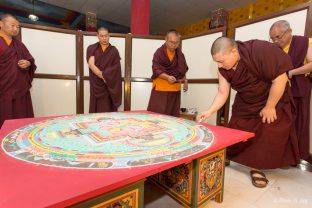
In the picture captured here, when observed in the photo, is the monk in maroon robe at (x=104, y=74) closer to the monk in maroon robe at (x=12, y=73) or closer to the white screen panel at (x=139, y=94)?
the white screen panel at (x=139, y=94)

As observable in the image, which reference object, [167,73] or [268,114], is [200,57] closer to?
[167,73]

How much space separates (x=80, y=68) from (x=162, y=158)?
9.57 feet

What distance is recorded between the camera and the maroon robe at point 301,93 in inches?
72.7

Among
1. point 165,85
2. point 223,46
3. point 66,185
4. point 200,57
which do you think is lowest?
point 66,185

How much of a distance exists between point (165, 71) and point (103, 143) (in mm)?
1841

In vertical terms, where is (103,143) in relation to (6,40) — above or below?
below

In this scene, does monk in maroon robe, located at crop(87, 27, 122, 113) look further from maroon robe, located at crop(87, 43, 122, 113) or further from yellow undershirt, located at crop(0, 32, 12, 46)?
yellow undershirt, located at crop(0, 32, 12, 46)

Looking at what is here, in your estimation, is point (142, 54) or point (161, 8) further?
point (161, 8)

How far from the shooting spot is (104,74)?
9.68 feet

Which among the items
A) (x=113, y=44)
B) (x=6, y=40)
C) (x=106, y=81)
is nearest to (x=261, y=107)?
(x=106, y=81)

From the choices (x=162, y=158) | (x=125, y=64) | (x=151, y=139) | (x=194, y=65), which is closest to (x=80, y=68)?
(x=125, y=64)

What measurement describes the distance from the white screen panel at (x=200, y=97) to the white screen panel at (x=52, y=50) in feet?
6.47

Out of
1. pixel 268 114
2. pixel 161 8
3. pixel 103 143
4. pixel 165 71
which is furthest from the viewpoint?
pixel 161 8

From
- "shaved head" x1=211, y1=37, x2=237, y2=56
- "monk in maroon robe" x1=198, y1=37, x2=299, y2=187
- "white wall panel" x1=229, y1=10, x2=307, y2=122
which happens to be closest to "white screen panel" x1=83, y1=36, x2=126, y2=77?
"white wall panel" x1=229, y1=10, x2=307, y2=122
